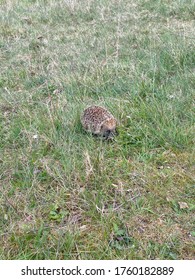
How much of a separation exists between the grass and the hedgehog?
0.29 feet

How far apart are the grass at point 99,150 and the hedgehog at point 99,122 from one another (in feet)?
0.29

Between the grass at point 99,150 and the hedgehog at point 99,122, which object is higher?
the hedgehog at point 99,122

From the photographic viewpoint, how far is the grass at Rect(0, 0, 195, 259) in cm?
253

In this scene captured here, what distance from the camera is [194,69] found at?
4434 mm

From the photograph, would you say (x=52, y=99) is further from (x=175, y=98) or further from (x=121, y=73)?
(x=175, y=98)

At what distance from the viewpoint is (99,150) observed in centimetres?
321

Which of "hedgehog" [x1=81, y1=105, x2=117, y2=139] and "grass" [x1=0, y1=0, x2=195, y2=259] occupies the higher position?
"hedgehog" [x1=81, y1=105, x2=117, y2=139]

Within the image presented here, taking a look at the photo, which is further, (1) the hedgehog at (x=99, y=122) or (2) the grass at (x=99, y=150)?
(1) the hedgehog at (x=99, y=122)

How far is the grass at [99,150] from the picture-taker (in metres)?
2.53

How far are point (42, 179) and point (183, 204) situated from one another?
1.18 m

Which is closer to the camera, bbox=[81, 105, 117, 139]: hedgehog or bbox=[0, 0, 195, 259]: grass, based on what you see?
bbox=[0, 0, 195, 259]: grass

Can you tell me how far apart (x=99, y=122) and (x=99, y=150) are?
0.32 meters

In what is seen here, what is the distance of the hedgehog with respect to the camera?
3.40m

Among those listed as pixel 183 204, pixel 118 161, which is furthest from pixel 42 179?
pixel 183 204
